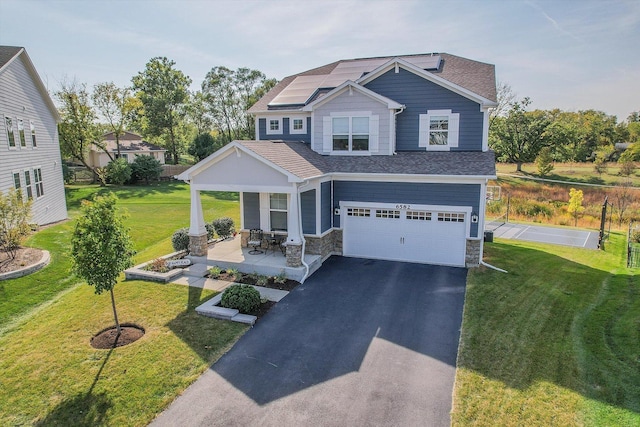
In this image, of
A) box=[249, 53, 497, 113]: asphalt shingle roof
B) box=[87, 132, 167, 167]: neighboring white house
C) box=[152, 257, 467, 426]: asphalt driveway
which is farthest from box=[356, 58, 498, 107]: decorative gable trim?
box=[87, 132, 167, 167]: neighboring white house

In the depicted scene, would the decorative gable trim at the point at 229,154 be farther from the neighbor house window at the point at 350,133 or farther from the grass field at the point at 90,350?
the neighbor house window at the point at 350,133

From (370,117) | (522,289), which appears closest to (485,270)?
(522,289)

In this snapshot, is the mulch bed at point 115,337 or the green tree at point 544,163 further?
the green tree at point 544,163

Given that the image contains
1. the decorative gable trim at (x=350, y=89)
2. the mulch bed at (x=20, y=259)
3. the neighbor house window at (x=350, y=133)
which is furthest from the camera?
the neighbor house window at (x=350, y=133)

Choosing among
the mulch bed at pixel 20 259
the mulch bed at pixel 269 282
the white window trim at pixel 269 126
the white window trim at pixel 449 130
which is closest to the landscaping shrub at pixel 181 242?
the mulch bed at pixel 269 282

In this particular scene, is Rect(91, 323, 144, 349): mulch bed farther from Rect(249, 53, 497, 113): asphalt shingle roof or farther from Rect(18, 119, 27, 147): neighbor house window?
Rect(18, 119, 27, 147): neighbor house window

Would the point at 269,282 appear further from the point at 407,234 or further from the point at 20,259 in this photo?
the point at 20,259
